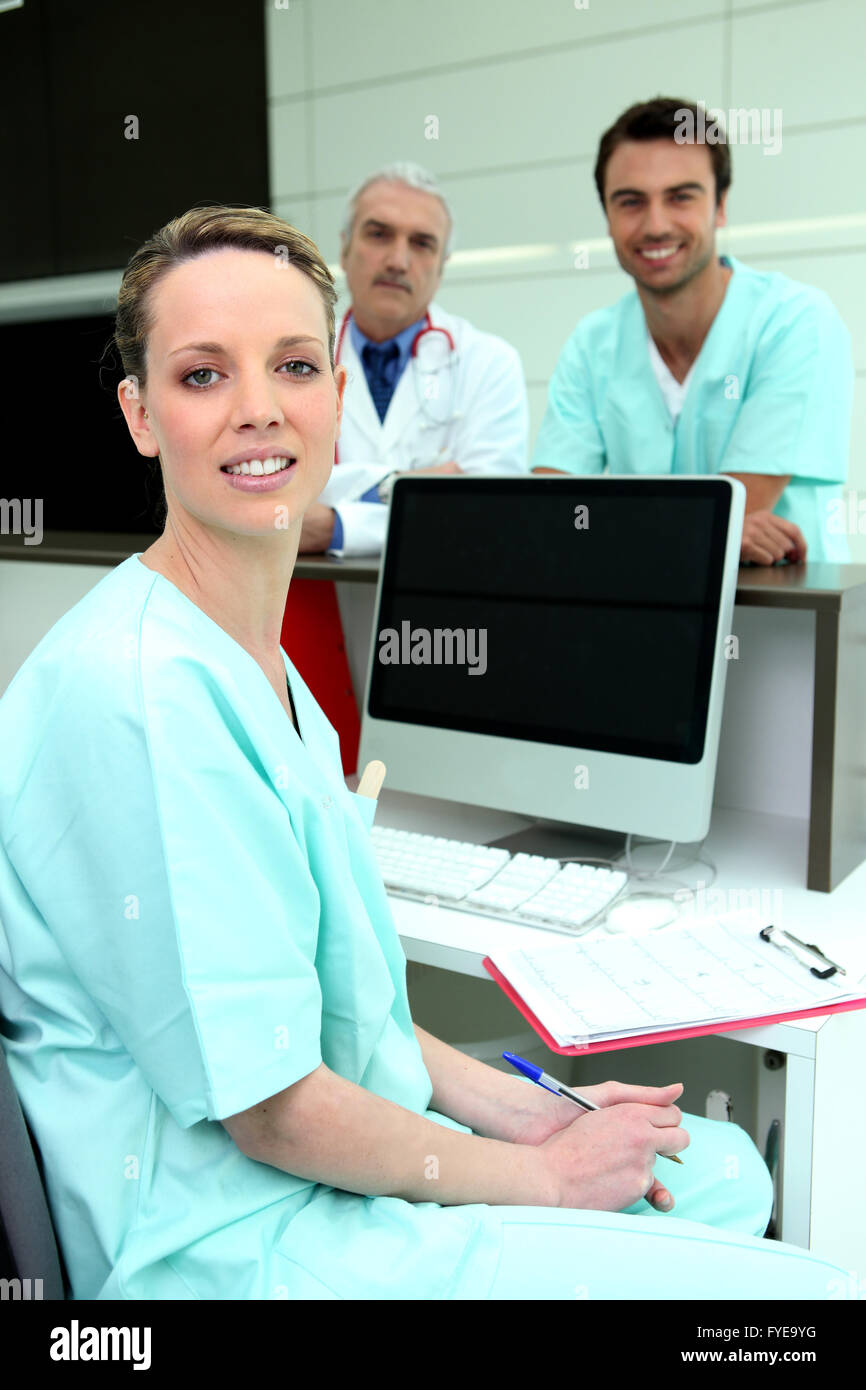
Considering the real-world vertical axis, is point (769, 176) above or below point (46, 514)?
above

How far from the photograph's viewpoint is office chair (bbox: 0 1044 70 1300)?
29.9 inches

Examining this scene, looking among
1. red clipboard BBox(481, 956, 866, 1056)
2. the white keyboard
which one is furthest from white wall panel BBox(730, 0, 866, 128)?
red clipboard BBox(481, 956, 866, 1056)

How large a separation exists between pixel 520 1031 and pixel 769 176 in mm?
2499

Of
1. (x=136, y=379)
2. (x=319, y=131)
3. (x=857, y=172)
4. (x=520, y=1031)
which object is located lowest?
(x=520, y=1031)

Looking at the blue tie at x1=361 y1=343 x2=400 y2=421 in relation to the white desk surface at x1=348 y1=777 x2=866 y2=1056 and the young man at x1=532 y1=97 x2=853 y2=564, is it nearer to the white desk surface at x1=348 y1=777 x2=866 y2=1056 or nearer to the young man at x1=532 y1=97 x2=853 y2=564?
the young man at x1=532 y1=97 x2=853 y2=564

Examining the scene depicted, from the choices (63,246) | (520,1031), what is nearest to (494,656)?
(520,1031)

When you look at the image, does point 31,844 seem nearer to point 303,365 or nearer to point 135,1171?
point 135,1171

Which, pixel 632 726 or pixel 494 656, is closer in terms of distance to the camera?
pixel 632 726

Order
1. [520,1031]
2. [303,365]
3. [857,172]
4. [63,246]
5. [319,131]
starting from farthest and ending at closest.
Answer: [63,246]
[319,131]
[857,172]
[520,1031]
[303,365]

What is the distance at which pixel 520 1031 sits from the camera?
1726 mm

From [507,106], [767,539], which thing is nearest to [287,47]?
[507,106]

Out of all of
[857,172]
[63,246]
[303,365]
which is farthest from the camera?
[63,246]

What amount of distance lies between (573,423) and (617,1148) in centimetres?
165

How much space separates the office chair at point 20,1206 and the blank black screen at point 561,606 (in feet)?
2.74
